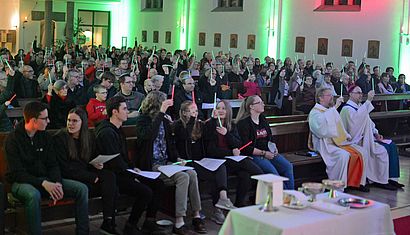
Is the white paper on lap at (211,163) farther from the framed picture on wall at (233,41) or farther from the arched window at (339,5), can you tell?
the framed picture on wall at (233,41)

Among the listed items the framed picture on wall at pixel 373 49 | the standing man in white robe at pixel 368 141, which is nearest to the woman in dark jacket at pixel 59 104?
the standing man in white robe at pixel 368 141

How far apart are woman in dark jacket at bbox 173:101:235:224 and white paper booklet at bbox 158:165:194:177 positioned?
0.32m

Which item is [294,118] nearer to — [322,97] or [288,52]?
[322,97]

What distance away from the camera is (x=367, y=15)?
20.0 meters

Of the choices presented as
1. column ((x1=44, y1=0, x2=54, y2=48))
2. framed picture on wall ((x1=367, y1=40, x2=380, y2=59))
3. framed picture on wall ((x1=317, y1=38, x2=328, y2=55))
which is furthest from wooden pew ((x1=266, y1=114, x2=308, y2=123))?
column ((x1=44, y1=0, x2=54, y2=48))

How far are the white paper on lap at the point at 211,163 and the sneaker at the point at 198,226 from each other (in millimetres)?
605

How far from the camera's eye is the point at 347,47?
2066cm

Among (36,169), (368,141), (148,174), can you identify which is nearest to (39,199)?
(36,169)

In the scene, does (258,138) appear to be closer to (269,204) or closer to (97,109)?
(97,109)

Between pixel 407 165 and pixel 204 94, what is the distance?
362 centimetres

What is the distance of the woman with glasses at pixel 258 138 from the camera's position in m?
7.76

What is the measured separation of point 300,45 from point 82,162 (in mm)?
16726

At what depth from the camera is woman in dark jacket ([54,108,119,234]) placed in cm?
626

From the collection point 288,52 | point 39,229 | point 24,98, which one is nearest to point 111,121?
point 39,229
